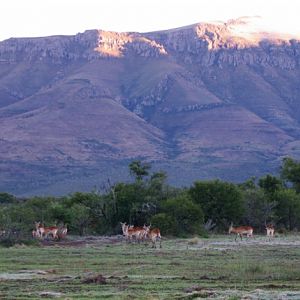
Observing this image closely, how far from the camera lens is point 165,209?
196 ft

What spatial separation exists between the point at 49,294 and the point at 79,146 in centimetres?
16293

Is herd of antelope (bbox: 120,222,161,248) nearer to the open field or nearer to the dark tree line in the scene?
the open field

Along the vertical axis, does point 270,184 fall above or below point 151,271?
above

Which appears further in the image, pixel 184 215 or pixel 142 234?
pixel 184 215

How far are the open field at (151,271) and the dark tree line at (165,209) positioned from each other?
8.83 metres

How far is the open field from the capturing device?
25.2 metres

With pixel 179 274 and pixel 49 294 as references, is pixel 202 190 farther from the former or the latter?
pixel 49 294

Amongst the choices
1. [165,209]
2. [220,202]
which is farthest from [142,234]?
[220,202]

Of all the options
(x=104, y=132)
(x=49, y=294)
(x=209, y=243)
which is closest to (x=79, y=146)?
(x=104, y=132)

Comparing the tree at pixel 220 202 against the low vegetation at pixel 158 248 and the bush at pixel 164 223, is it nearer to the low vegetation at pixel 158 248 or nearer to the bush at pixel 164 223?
the low vegetation at pixel 158 248

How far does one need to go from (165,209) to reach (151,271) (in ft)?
91.0

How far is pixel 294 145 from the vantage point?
193 m

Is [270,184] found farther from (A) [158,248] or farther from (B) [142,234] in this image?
(A) [158,248]

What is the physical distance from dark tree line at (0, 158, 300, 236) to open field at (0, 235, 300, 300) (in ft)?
29.0
